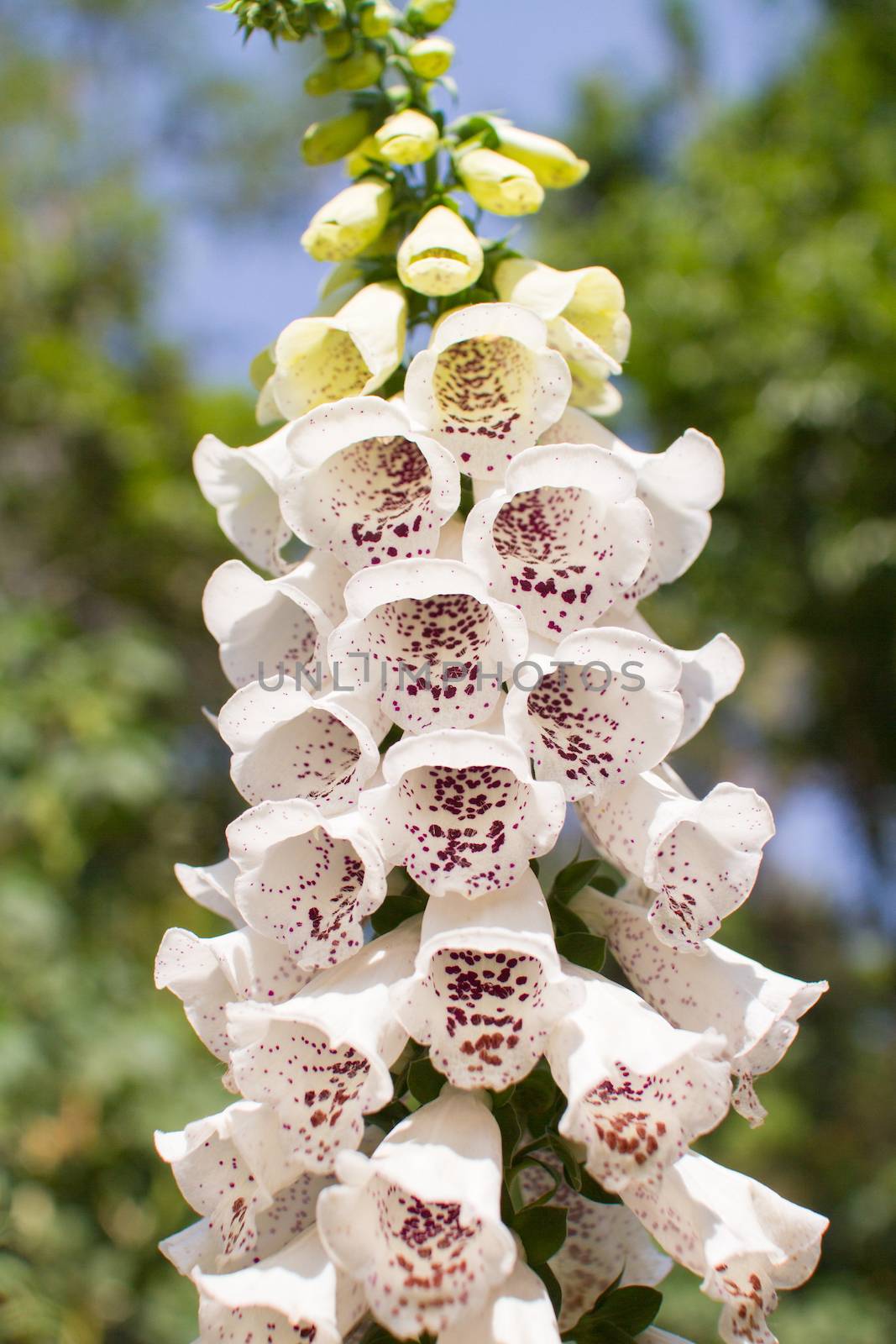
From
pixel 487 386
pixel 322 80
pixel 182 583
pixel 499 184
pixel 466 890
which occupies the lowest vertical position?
pixel 182 583

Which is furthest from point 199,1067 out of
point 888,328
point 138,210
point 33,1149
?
point 138,210

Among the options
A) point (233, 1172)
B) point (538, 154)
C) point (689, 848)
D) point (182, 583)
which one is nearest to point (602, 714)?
point (689, 848)

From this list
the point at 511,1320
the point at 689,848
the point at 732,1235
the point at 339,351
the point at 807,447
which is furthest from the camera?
the point at 807,447

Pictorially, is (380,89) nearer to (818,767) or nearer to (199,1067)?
(199,1067)

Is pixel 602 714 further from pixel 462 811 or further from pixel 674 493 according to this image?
pixel 674 493

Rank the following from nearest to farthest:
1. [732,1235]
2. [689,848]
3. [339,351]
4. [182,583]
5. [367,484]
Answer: [732,1235]
[689,848]
[367,484]
[339,351]
[182,583]

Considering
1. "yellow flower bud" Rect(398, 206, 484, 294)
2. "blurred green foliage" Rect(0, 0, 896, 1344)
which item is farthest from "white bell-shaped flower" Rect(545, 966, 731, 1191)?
"blurred green foliage" Rect(0, 0, 896, 1344)

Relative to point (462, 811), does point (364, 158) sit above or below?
above
